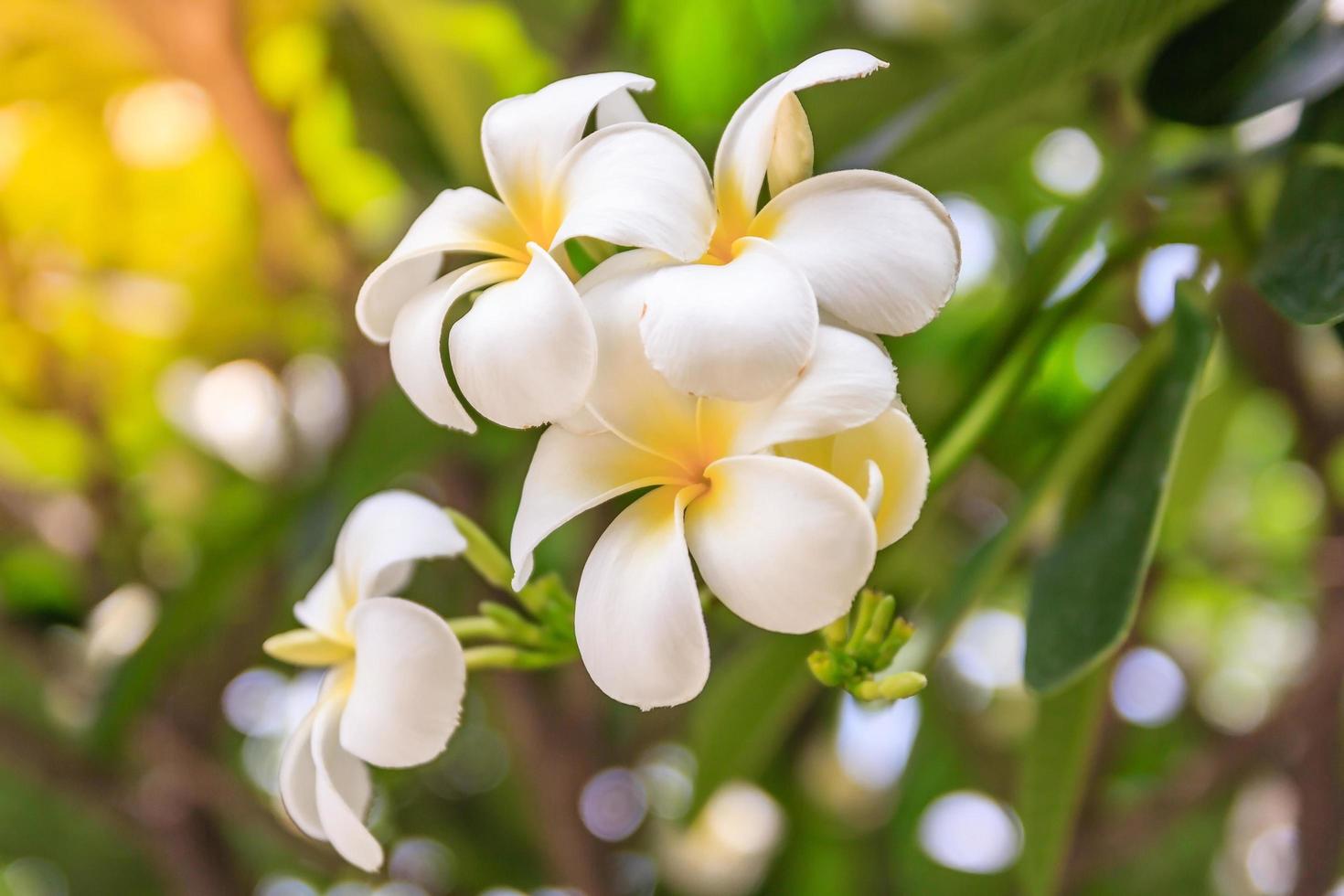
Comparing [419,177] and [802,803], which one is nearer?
[419,177]

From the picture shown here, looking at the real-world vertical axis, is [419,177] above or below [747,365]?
below

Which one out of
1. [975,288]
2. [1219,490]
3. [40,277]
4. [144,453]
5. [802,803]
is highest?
[40,277]

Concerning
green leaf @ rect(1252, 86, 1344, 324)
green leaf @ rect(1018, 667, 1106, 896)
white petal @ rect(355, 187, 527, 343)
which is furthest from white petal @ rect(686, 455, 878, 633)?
green leaf @ rect(1018, 667, 1106, 896)

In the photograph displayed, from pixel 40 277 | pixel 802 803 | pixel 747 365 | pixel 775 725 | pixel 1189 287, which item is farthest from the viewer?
pixel 802 803

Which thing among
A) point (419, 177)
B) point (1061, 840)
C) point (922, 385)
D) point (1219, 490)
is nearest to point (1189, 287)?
point (1061, 840)

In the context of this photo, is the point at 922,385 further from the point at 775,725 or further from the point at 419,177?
the point at 419,177

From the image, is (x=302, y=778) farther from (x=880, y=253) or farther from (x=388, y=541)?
(x=880, y=253)

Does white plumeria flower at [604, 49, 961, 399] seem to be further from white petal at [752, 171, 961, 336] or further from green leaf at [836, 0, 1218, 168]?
green leaf at [836, 0, 1218, 168]
